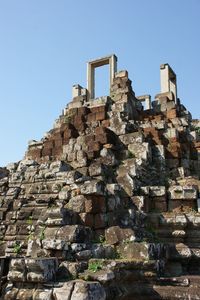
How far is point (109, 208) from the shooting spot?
7.92 meters

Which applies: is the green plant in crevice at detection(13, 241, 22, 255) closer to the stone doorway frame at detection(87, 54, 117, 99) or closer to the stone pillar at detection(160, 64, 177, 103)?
the stone doorway frame at detection(87, 54, 117, 99)

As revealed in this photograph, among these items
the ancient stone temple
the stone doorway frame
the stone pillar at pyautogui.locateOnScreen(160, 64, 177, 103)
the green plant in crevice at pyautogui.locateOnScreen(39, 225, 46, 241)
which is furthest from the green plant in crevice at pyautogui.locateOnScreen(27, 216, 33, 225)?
the stone pillar at pyautogui.locateOnScreen(160, 64, 177, 103)

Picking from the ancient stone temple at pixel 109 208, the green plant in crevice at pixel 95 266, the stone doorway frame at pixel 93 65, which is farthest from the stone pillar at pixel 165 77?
the green plant in crevice at pixel 95 266

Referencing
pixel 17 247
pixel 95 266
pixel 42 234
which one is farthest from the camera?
pixel 17 247

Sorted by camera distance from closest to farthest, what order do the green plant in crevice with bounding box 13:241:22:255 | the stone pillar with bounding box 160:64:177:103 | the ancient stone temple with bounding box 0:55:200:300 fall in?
the ancient stone temple with bounding box 0:55:200:300, the green plant in crevice with bounding box 13:241:22:255, the stone pillar with bounding box 160:64:177:103

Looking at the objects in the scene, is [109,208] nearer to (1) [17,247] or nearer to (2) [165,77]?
(1) [17,247]

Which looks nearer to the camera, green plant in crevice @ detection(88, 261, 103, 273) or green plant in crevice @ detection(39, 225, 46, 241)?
green plant in crevice @ detection(88, 261, 103, 273)

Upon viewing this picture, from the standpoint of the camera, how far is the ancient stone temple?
5609 millimetres

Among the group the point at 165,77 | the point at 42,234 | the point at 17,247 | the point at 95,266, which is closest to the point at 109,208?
the point at 42,234

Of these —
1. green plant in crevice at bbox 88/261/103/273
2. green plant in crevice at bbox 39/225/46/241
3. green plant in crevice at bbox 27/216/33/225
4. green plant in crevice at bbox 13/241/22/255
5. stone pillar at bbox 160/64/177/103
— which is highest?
stone pillar at bbox 160/64/177/103

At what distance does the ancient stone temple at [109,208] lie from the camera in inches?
221

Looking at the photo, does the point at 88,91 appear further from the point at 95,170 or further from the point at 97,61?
the point at 95,170

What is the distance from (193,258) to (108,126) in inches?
236

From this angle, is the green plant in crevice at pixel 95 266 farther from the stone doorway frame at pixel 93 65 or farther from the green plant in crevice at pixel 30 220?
the stone doorway frame at pixel 93 65
